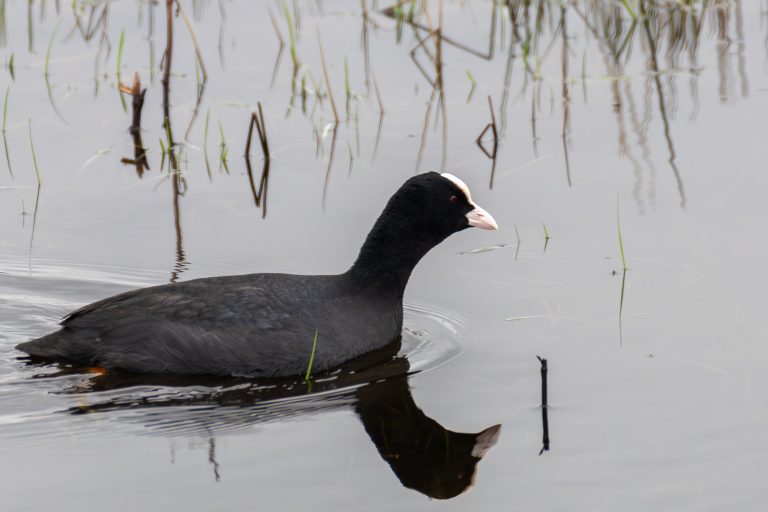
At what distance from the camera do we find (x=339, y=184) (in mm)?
8844

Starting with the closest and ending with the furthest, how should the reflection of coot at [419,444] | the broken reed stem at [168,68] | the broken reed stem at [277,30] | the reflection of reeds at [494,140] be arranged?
the reflection of coot at [419,444] < the reflection of reeds at [494,140] < the broken reed stem at [168,68] < the broken reed stem at [277,30]

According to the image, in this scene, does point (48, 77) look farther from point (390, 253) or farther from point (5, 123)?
point (390, 253)

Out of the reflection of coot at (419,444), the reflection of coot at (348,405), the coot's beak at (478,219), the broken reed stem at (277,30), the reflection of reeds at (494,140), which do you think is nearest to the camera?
the reflection of coot at (419,444)

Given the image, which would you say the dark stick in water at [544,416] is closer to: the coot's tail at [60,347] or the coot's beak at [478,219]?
the coot's beak at [478,219]

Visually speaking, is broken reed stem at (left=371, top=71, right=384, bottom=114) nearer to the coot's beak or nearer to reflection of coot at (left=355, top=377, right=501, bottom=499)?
the coot's beak

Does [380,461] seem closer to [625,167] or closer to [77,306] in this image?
[77,306]

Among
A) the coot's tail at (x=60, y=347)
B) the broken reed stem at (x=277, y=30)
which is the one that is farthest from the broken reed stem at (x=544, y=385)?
the broken reed stem at (x=277, y=30)

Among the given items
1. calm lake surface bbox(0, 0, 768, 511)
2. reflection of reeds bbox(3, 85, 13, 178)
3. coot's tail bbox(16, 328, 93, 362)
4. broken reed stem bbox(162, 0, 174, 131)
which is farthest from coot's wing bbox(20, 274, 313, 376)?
broken reed stem bbox(162, 0, 174, 131)

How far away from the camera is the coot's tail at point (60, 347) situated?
664cm

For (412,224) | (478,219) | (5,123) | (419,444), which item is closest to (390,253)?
(412,224)

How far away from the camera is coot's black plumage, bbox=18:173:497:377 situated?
6.57 metres

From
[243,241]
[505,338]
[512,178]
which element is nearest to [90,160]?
[243,241]

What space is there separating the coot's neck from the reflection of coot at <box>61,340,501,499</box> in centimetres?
43

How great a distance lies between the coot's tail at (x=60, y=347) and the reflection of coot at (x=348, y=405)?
0.18m
